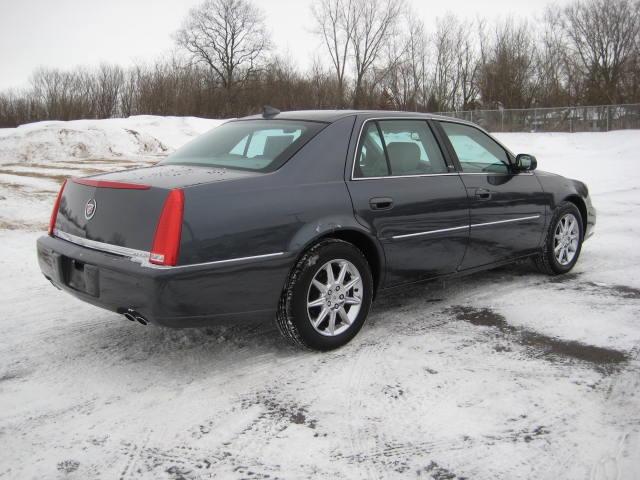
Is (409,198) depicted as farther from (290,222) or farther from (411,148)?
(290,222)

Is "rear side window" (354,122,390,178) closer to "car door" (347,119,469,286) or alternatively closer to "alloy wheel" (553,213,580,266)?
"car door" (347,119,469,286)

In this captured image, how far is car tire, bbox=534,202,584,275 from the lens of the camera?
5594mm

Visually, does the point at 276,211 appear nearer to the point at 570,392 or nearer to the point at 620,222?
the point at 570,392

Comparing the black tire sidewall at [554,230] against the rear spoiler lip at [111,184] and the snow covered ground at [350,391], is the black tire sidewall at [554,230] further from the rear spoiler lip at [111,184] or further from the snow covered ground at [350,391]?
the rear spoiler lip at [111,184]

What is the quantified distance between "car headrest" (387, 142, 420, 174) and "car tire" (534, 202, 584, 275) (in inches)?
74.0

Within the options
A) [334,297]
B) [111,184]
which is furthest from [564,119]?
[111,184]

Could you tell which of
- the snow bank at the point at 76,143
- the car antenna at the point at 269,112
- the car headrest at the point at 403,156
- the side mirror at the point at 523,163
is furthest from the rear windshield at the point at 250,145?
the snow bank at the point at 76,143

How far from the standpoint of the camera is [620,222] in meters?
8.57

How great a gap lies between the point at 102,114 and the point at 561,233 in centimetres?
3772

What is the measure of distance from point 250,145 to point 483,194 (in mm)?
1892

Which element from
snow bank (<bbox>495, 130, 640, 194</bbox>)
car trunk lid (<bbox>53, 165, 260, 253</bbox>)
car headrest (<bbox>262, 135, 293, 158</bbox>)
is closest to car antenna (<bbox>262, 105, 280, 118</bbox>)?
car headrest (<bbox>262, 135, 293, 158</bbox>)

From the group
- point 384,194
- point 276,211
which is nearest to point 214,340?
point 276,211

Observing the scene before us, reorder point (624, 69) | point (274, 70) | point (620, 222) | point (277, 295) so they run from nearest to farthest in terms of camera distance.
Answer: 1. point (277, 295)
2. point (620, 222)
3. point (624, 69)
4. point (274, 70)

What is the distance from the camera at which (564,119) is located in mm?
34344
